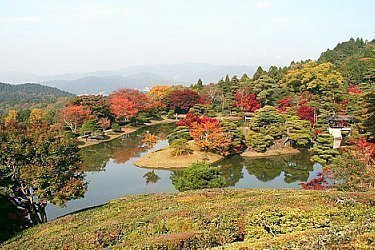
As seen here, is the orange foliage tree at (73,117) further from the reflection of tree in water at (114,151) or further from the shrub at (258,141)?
the shrub at (258,141)

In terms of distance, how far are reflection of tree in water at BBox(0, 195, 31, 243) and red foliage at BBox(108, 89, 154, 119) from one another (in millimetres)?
31624

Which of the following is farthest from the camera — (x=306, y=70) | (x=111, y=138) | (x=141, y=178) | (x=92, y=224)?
(x=306, y=70)

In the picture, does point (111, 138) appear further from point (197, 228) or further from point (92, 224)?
point (197, 228)

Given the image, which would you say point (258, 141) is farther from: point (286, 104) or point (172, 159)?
point (286, 104)

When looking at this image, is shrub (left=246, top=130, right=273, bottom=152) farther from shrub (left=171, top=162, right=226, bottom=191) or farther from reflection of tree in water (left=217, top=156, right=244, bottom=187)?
shrub (left=171, top=162, right=226, bottom=191)

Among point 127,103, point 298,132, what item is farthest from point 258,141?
point 127,103

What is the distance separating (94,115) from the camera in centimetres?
3922

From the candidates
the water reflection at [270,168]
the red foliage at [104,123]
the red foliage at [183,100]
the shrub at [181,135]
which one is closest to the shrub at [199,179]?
A: the water reflection at [270,168]

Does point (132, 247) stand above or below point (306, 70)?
below

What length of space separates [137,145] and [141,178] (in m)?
11.5

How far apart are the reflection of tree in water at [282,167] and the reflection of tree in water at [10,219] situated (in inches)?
614

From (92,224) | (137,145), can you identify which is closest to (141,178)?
(137,145)

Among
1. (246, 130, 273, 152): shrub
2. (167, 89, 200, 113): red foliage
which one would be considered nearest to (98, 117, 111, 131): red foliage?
(167, 89, 200, 113): red foliage

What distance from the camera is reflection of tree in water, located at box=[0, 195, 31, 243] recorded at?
37.7ft
